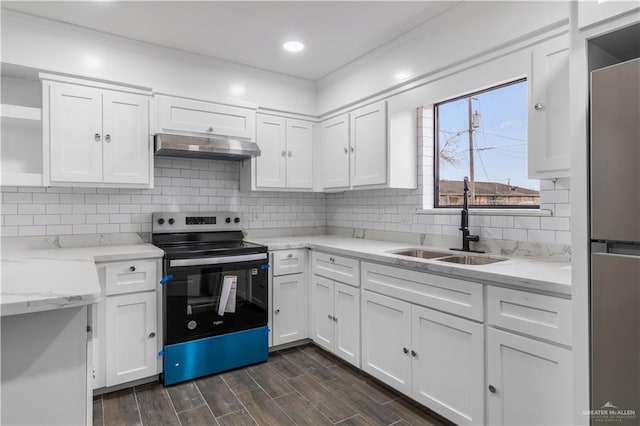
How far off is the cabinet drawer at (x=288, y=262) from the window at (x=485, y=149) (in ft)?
4.07

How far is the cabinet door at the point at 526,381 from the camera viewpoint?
1.55 meters

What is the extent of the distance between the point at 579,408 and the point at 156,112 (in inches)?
121

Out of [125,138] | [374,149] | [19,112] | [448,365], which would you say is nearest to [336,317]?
[448,365]

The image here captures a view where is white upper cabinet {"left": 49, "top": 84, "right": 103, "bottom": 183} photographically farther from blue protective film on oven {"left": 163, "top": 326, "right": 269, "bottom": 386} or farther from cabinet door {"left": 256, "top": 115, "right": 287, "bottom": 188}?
blue protective film on oven {"left": 163, "top": 326, "right": 269, "bottom": 386}

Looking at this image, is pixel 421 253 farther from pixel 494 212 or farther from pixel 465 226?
pixel 494 212

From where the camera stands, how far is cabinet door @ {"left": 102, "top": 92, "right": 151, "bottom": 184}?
2.69 meters

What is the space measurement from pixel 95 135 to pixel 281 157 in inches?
59.6

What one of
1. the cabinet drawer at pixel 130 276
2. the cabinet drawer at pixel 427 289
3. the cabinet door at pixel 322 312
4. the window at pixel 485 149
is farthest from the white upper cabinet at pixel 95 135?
the window at pixel 485 149

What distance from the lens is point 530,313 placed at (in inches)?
64.6

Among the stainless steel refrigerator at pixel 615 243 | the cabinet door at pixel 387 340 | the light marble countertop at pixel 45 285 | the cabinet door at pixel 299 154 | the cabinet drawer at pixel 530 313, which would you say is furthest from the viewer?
the cabinet door at pixel 299 154

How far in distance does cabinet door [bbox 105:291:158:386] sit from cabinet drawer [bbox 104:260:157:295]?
0.05 m

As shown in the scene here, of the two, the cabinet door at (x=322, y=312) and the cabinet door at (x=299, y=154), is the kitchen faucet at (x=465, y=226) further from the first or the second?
the cabinet door at (x=299, y=154)

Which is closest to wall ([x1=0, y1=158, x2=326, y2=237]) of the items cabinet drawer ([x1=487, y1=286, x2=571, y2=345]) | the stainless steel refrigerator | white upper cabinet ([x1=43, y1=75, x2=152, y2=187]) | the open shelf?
white upper cabinet ([x1=43, y1=75, x2=152, y2=187])

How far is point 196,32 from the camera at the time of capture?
8.90ft
